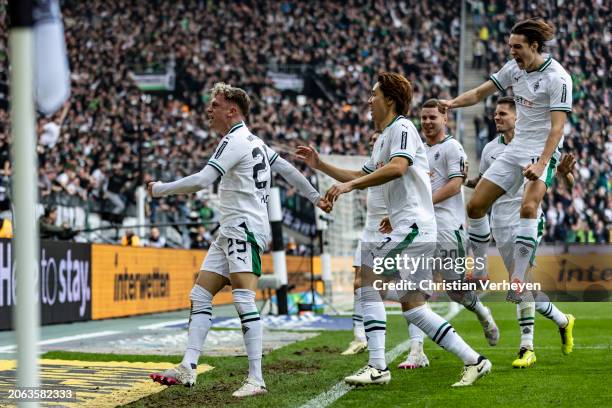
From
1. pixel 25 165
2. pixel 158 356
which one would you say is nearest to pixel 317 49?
pixel 158 356

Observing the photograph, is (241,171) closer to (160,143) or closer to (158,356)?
(158,356)

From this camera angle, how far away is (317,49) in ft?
134

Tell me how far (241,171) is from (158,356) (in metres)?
3.12

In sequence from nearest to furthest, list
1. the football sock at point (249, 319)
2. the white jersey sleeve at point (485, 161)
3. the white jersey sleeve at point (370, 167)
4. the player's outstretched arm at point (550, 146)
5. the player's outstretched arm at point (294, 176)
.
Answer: the football sock at point (249, 319) → the white jersey sleeve at point (370, 167) → the player's outstretched arm at point (294, 176) → the player's outstretched arm at point (550, 146) → the white jersey sleeve at point (485, 161)

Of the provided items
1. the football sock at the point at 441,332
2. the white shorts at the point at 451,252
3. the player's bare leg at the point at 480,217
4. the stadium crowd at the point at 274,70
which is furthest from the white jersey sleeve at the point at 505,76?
the stadium crowd at the point at 274,70

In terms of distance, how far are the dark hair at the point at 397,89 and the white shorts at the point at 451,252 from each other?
8.48 ft

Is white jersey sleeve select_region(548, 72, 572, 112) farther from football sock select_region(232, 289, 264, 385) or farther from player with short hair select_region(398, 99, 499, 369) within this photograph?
football sock select_region(232, 289, 264, 385)

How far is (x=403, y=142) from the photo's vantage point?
6.60 meters

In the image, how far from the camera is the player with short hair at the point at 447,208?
8.67 m

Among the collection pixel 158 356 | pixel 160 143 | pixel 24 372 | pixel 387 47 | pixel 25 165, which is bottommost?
pixel 158 356

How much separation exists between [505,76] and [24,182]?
614cm

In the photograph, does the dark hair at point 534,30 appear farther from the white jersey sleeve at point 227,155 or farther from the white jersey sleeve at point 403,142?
the white jersey sleeve at point 227,155

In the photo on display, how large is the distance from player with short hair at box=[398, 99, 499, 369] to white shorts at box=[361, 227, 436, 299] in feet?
6.43

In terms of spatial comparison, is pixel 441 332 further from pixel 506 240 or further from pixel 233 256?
pixel 506 240
